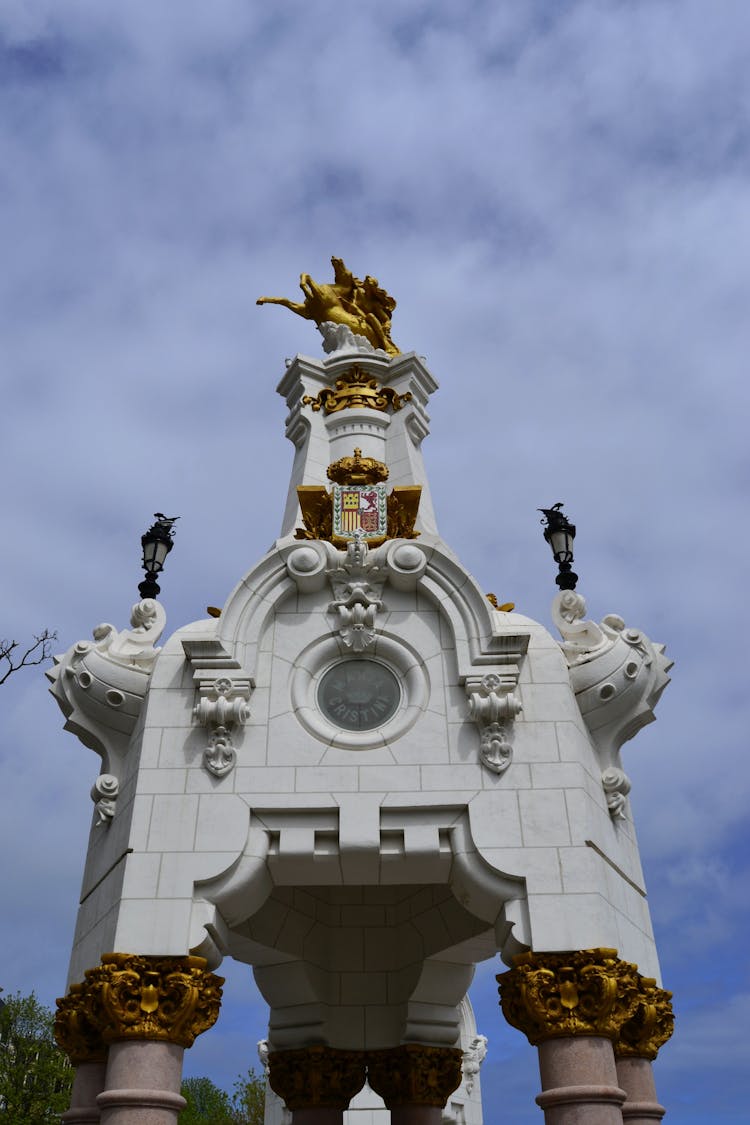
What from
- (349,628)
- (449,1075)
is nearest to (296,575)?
(349,628)

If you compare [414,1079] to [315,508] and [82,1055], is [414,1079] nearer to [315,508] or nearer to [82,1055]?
[82,1055]

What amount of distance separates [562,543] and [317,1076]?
9740mm

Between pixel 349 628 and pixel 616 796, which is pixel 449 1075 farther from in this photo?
pixel 349 628

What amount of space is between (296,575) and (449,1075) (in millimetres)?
9267

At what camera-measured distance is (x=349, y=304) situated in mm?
21906

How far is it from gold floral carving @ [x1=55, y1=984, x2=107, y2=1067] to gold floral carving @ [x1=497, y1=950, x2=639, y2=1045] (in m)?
5.15

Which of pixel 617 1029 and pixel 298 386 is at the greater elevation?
pixel 298 386

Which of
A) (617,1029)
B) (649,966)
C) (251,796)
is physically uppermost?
(251,796)

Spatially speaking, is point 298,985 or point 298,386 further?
point 298,386

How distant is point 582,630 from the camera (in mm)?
15625

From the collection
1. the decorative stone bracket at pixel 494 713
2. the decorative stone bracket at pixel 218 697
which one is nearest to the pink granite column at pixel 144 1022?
the decorative stone bracket at pixel 218 697

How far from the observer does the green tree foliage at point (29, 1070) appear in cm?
3459

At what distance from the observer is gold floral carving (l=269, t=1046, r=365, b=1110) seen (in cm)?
1708

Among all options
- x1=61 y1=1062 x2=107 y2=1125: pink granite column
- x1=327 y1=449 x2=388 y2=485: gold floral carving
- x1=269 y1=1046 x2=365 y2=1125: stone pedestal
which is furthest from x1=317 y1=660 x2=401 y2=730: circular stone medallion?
x1=269 y1=1046 x2=365 y2=1125: stone pedestal
